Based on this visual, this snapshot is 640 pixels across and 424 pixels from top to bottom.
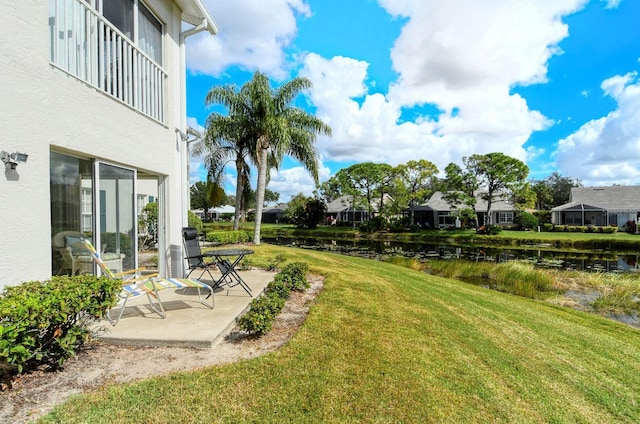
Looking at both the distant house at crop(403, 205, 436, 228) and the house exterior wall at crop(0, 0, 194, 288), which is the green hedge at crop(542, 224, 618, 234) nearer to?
the distant house at crop(403, 205, 436, 228)

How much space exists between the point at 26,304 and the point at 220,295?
11.0ft

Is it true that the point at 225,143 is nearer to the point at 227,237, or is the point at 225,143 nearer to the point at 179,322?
the point at 227,237

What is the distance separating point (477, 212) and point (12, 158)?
4341 centimetres

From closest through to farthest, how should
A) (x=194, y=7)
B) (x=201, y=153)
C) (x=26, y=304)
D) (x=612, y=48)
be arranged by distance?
(x=26, y=304) < (x=194, y=7) < (x=612, y=48) < (x=201, y=153)

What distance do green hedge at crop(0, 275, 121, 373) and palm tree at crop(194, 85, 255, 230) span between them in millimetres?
13813

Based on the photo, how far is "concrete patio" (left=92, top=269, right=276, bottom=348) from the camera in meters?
3.78

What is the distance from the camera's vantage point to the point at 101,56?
4.81 m

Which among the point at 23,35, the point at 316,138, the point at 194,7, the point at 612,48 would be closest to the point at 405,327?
the point at 23,35

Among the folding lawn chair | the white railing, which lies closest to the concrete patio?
the folding lawn chair

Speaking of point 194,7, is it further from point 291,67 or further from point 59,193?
point 291,67

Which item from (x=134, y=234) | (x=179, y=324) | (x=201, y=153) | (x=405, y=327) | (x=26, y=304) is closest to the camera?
(x=26, y=304)

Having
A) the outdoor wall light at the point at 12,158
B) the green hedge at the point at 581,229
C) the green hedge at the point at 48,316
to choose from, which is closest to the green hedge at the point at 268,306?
the green hedge at the point at 48,316

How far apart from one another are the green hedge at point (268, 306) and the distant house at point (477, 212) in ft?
112

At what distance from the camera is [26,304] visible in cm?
269
